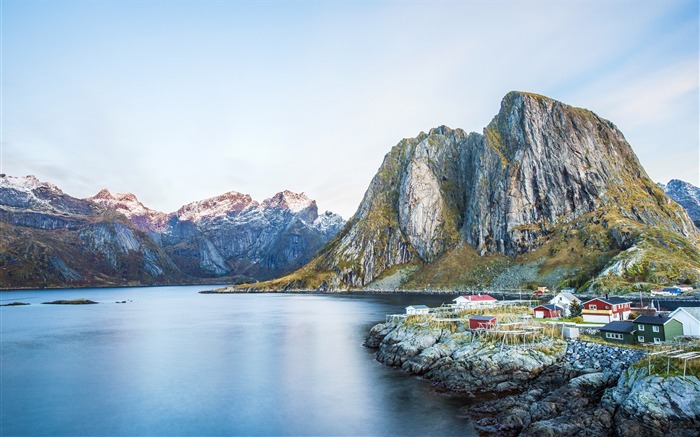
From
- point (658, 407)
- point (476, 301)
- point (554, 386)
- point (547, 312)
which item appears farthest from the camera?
point (476, 301)

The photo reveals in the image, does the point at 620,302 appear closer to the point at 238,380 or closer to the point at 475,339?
the point at 475,339

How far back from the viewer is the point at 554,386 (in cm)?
4947

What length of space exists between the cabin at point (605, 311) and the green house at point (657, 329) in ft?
59.7

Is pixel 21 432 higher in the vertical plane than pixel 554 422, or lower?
lower

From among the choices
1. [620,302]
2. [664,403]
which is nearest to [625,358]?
[664,403]

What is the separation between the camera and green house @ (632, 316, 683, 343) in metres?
54.8

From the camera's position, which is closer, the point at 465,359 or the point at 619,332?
the point at 619,332

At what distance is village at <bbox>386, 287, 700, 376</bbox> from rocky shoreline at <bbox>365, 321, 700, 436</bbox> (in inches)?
82.6

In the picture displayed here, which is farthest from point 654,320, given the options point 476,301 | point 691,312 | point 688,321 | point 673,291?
point 673,291

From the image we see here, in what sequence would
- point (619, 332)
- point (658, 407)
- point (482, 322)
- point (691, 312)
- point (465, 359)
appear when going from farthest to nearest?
point (482, 322)
point (465, 359)
point (691, 312)
point (619, 332)
point (658, 407)

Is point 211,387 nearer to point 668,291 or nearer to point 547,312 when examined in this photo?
point 547,312

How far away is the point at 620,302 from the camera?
76875 millimetres

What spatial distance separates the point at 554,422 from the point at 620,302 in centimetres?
4844

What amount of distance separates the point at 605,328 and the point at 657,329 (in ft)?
20.2
